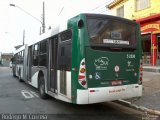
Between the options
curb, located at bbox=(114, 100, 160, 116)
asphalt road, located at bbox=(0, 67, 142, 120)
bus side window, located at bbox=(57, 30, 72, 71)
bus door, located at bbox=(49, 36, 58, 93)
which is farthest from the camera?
bus door, located at bbox=(49, 36, 58, 93)

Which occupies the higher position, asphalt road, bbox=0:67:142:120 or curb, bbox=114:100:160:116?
curb, bbox=114:100:160:116

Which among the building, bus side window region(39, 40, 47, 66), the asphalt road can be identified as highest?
the building

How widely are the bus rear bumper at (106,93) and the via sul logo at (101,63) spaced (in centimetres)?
63

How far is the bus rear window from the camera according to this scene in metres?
7.84

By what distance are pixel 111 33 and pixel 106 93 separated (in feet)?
6.10

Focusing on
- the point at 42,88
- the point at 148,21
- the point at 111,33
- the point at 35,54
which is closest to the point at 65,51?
the point at 111,33

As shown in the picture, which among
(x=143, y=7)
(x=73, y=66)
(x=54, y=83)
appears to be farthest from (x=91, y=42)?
(x=143, y=7)

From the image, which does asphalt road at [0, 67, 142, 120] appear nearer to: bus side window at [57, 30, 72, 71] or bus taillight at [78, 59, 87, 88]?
bus taillight at [78, 59, 87, 88]

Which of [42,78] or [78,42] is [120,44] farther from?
[42,78]

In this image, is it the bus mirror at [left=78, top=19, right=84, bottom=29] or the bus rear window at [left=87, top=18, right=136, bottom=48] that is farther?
the bus rear window at [left=87, top=18, right=136, bottom=48]

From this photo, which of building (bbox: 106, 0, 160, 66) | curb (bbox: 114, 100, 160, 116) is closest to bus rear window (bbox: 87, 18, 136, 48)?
curb (bbox: 114, 100, 160, 116)

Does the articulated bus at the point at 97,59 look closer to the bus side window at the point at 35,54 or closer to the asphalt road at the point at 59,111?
the asphalt road at the point at 59,111

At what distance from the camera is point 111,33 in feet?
26.8

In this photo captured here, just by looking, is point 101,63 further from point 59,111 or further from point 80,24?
point 59,111
